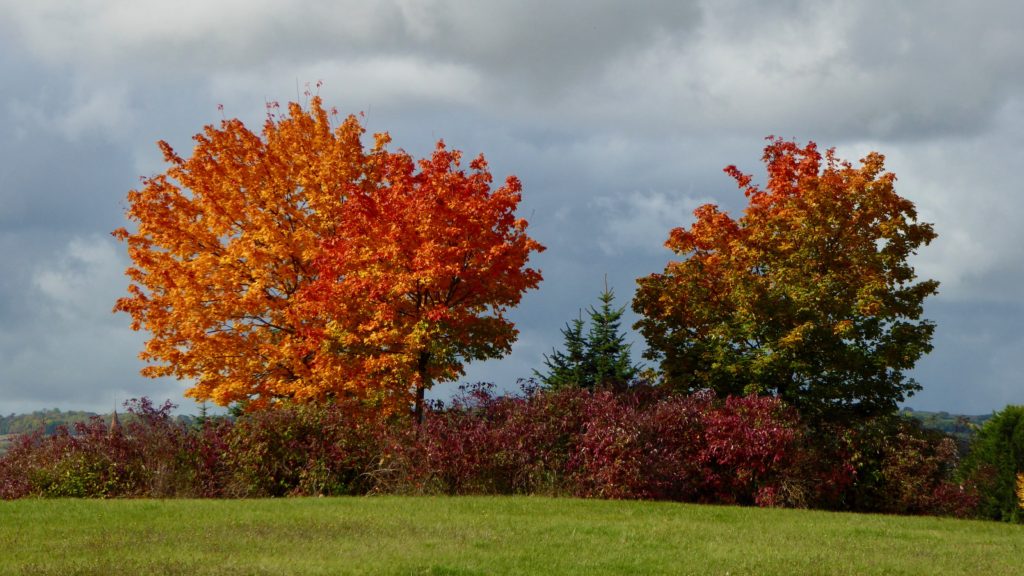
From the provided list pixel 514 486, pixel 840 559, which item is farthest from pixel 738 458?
pixel 840 559

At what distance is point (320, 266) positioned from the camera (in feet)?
79.7

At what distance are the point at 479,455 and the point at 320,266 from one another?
750cm

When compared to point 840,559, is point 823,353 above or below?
above

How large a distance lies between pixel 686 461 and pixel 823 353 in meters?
6.49

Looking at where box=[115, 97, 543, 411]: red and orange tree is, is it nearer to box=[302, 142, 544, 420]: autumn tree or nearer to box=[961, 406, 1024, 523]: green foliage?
box=[302, 142, 544, 420]: autumn tree

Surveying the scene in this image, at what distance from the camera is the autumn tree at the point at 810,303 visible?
24.2 m

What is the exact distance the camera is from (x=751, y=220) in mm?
26609

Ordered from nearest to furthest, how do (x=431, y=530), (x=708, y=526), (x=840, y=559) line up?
(x=840, y=559)
(x=431, y=530)
(x=708, y=526)

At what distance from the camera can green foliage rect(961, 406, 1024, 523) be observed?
21.4 meters

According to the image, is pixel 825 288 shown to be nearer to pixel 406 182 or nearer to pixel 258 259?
pixel 406 182

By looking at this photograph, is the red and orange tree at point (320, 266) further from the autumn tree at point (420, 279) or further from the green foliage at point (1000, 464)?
the green foliage at point (1000, 464)

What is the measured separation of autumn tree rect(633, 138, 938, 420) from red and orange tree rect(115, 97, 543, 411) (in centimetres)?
517

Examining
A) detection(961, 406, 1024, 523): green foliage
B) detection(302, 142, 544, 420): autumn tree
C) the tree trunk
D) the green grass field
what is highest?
detection(302, 142, 544, 420): autumn tree

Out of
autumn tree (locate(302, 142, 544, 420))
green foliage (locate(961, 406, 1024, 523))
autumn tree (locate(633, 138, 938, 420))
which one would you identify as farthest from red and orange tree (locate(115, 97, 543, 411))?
green foliage (locate(961, 406, 1024, 523))
